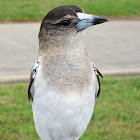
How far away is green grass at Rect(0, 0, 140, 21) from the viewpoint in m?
9.74

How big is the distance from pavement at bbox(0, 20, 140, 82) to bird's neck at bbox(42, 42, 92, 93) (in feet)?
11.2

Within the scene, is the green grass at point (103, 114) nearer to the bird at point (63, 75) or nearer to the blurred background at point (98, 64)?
the blurred background at point (98, 64)

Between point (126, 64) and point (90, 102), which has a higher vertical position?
point (90, 102)

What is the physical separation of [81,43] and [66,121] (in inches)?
23.8

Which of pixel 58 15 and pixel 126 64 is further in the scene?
pixel 126 64

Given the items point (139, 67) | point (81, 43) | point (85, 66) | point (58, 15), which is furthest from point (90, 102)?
point (139, 67)

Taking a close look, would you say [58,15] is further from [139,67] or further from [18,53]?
[18,53]

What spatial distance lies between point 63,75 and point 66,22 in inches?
14.4

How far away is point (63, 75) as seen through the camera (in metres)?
2.20

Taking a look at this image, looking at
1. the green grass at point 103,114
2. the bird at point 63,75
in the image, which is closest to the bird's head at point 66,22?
the bird at point 63,75

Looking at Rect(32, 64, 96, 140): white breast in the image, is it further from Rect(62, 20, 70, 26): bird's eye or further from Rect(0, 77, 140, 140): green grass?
Rect(0, 77, 140, 140): green grass

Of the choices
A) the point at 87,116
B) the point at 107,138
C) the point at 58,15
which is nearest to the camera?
the point at 58,15

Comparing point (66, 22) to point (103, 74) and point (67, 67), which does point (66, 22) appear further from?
point (103, 74)

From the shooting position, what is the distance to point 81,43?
2.16 metres
